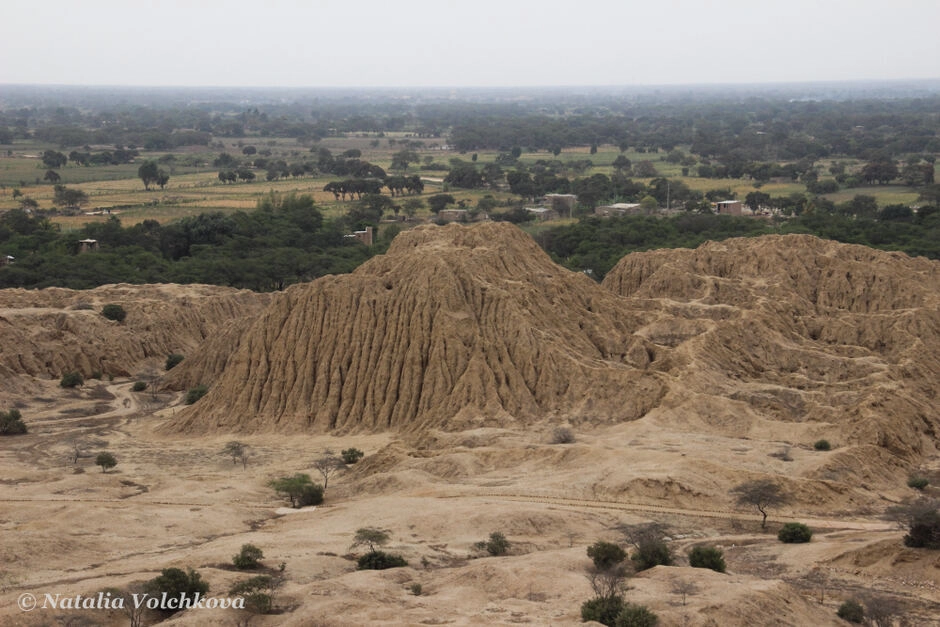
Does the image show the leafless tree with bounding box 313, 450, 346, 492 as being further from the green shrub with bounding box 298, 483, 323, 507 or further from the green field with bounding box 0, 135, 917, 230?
the green field with bounding box 0, 135, 917, 230

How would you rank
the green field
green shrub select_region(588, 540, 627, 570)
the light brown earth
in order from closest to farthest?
1. the light brown earth
2. green shrub select_region(588, 540, 627, 570)
3. the green field

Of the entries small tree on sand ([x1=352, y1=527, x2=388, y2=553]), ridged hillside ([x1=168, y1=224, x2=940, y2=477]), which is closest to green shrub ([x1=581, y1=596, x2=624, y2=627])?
small tree on sand ([x1=352, y1=527, x2=388, y2=553])

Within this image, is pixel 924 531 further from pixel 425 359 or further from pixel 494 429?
pixel 425 359

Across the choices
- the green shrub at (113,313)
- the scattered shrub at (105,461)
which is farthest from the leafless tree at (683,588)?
the green shrub at (113,313)

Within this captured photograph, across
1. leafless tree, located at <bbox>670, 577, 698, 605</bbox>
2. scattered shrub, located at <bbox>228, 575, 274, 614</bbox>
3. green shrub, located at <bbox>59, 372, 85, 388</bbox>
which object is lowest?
green shrub, located at <bbox>59, 372, 85, 388</bbox>

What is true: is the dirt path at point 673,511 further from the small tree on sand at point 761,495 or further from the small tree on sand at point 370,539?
the small tree on sand at point 370,539

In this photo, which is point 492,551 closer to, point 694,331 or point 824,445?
point 824,445

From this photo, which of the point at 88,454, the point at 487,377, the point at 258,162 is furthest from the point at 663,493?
the point at 258,162
